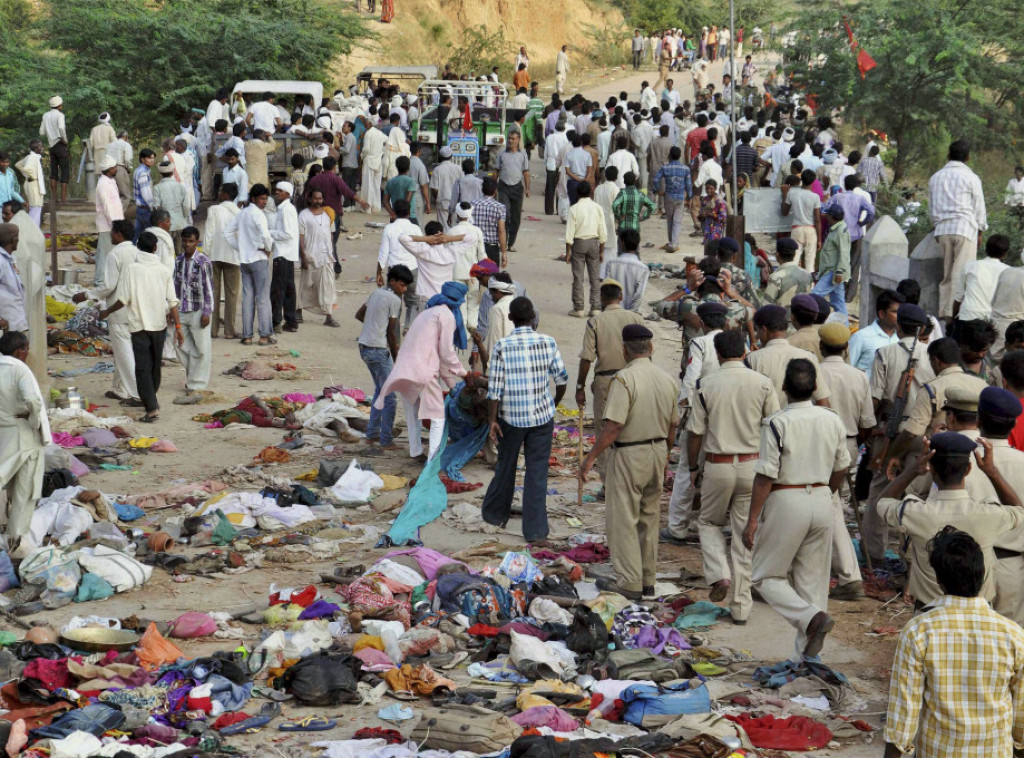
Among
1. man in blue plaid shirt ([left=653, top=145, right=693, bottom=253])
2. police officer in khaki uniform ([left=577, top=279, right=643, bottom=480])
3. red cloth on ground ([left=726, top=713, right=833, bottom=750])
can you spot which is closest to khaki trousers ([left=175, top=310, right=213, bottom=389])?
police officer in khaki uniform ([left=577, top=279, right=643, bottom=480])

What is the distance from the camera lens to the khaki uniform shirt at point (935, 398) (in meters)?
7.77

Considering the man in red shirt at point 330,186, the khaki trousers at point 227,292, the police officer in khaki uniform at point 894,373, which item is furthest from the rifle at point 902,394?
the man in red shirt at point 330,186

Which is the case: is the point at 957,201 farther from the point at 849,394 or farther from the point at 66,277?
the point at 66,277

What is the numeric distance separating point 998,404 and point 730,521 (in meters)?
2.33

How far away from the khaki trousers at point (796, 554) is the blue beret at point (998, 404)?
1061 mm

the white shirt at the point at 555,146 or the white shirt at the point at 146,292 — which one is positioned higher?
the white shirt at the point at 555,146

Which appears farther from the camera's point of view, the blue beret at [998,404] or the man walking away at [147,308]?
the man walking away at [147,308]

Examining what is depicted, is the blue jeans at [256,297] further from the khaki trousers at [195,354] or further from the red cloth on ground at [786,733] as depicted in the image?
the red cloth on ground at [786,733]

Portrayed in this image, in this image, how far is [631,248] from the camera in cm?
1304

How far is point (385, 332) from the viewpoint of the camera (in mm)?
11633

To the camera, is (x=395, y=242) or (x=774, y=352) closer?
(x=774, y=352)

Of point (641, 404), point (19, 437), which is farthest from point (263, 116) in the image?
point (641, 404)

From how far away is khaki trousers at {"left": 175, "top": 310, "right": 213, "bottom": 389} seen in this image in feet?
44.7

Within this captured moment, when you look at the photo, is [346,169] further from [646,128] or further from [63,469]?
[63,469]
